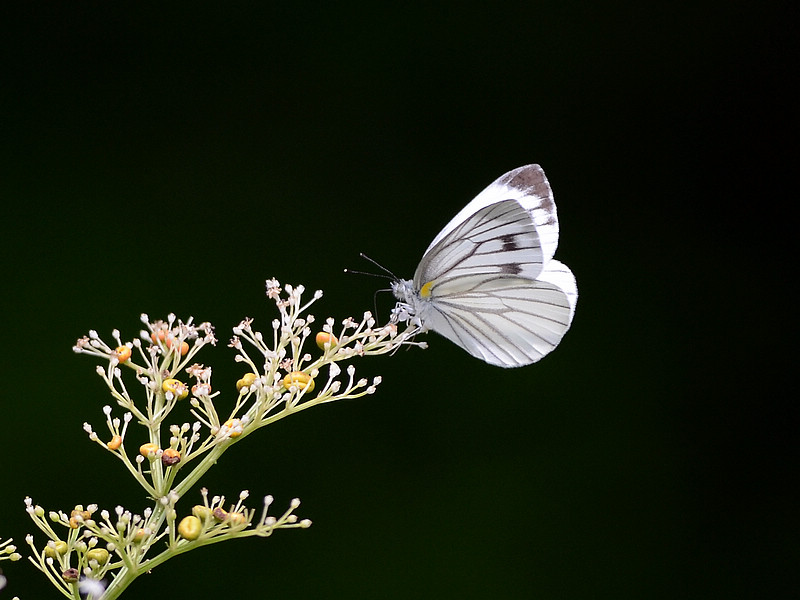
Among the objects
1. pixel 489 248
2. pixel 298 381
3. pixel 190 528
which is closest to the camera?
pixel 190 528

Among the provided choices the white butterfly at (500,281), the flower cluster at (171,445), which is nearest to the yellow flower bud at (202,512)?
the flower cluster at (171,445)

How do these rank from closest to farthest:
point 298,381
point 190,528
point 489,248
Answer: point 190,528, point 298,381, point 489,248

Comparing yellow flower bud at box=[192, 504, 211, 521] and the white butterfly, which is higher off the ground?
the white butterfly

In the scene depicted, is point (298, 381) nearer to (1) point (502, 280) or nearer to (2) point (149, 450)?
(2) point (149, 450)

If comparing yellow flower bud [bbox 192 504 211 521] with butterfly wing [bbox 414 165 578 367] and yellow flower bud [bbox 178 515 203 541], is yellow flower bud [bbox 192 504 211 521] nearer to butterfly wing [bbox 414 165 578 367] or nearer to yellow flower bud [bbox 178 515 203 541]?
yellow flower bud [bbox 178 515 203 541]

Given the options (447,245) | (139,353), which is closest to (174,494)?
(139,353)

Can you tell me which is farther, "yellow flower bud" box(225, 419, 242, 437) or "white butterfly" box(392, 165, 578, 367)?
"white butterfly" box(392, 165, 578, 367)

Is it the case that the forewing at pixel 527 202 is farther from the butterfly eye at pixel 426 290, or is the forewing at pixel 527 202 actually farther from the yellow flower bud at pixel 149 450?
the yellow flower bud at pixel 149 450

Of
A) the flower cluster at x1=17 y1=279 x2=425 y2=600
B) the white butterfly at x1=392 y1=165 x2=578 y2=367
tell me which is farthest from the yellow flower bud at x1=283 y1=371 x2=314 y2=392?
the white butterfly at x1=392 y1=165 x2=578 y2=367

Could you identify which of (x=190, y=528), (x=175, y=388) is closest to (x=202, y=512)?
(x=190, y=528)
